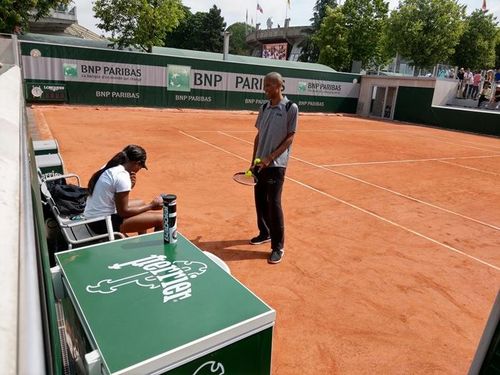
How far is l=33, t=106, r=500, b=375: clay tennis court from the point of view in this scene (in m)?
3.23

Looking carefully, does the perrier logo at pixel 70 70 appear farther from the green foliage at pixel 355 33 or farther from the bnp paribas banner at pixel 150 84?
the green foliage at pixel 355 33

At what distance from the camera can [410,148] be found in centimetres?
1401

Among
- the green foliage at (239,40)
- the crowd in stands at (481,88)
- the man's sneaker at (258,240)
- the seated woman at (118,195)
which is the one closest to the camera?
the seated woman at (118,195)

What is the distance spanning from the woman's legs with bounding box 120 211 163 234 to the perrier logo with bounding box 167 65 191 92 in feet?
57.2

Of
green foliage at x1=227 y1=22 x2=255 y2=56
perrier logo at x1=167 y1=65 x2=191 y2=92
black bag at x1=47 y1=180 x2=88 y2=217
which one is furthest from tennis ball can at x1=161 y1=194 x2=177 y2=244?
green foliage at x1=227 y1=22 x2=255 y2=56

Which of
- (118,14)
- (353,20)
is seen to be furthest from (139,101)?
(353,20)

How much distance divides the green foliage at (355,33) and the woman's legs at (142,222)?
3246 centimetres

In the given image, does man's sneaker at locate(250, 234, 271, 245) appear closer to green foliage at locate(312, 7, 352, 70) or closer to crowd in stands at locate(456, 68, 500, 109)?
crowd in stands at locate(456, 68, 500, 109)

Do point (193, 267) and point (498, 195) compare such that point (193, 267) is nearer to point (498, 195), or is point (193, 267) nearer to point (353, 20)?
point (498, 195)

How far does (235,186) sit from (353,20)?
30809 mm

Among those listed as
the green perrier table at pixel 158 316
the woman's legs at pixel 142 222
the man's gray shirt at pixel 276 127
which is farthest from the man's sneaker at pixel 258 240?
the green perrier table at pixel 158 316

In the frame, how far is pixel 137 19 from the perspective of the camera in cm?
2488

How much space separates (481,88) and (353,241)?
25.6 m

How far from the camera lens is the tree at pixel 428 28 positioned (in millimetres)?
29078
